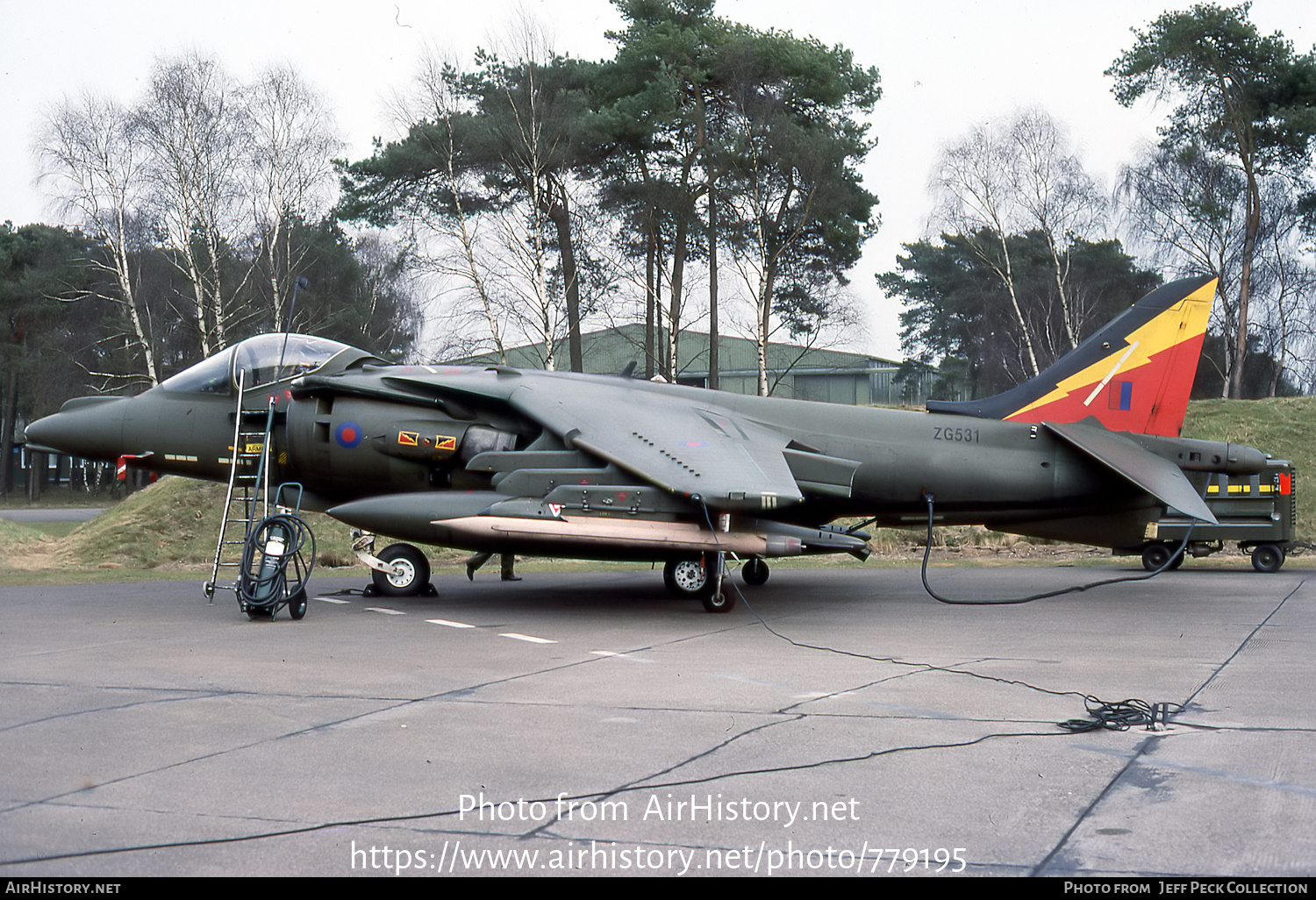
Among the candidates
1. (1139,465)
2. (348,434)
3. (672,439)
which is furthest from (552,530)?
(1139,465)

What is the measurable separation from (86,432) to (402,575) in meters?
4.28

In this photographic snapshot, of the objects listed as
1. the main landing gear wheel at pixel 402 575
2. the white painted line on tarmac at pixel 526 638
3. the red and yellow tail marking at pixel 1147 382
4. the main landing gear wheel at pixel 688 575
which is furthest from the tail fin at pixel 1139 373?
the main landing gear wheel at pixel 402 575

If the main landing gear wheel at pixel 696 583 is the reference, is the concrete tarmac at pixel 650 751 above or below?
below

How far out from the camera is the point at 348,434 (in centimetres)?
1225

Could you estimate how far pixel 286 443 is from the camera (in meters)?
12.4

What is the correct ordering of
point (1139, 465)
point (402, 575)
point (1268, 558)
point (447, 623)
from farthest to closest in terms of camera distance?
1. point (1268, 558)
2. point (402, 575)
3. point (1139, 465)
4. point (447, 623)

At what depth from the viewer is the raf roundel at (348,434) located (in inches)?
482

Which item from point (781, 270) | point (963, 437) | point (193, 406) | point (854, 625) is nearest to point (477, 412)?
point (193, 406)

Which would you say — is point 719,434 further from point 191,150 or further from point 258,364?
point 191,150

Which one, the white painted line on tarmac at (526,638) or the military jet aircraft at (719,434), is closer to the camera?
the white painted line on tarmac at (526,638)

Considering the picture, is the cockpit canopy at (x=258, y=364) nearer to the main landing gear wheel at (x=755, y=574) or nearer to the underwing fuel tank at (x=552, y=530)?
the underwing fuel tank at (x=552, y=530)

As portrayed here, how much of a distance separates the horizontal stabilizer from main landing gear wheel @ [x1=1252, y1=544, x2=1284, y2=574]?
6.79 meters

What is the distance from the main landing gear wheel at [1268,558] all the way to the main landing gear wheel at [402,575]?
1416 centimetres
